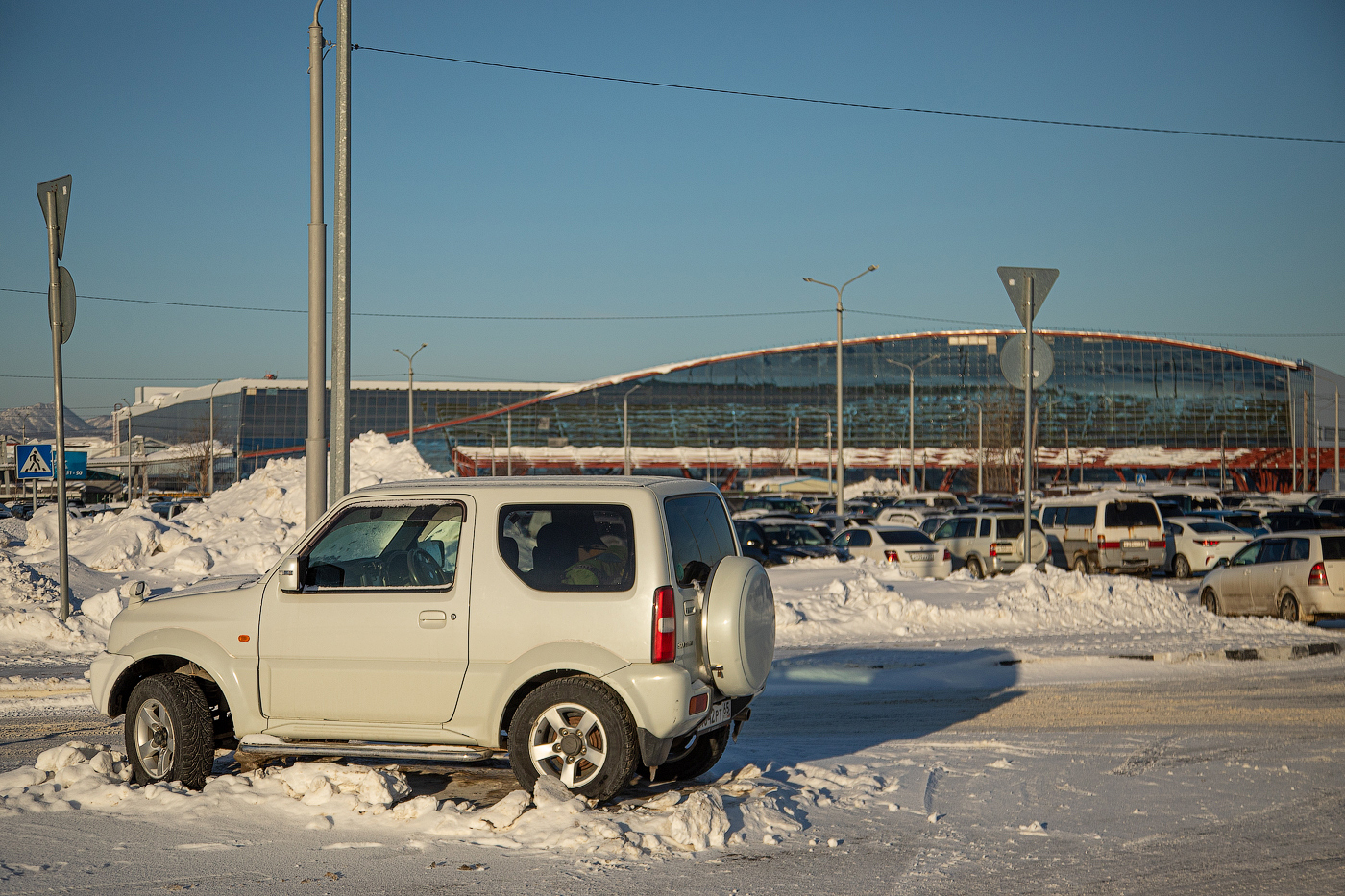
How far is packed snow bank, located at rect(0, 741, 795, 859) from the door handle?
0.88m

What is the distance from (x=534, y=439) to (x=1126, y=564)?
8152 centimetres

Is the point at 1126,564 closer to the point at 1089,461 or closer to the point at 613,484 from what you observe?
the point at 613,484

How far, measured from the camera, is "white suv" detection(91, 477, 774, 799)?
610 centimetres

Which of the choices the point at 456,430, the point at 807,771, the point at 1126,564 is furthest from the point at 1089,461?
the point at 807,771

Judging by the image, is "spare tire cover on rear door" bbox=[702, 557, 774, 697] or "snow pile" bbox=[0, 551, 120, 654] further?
"snow pile" bbox=[0, 551, 120, 654]

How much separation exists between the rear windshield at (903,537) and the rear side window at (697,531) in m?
19.2

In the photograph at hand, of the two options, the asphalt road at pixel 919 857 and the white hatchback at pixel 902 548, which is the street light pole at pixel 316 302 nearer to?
the asphalt road at pixel 919 857

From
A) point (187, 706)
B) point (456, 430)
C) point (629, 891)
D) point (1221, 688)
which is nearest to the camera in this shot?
point (629, 891)

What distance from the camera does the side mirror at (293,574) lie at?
6562 millimetres

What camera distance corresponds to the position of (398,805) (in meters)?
6.07

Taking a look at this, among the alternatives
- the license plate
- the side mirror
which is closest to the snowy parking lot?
the license plate

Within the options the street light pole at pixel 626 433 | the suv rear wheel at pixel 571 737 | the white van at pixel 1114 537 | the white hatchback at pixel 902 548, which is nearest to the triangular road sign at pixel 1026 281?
the white hatchback at pixel 902 548

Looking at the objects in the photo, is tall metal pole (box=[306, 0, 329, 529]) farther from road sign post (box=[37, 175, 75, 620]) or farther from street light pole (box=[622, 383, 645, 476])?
street light pole (box=[622, 383, 645, 476])

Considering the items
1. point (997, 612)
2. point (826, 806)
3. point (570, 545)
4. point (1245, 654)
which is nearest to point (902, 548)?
point (997, 612)
